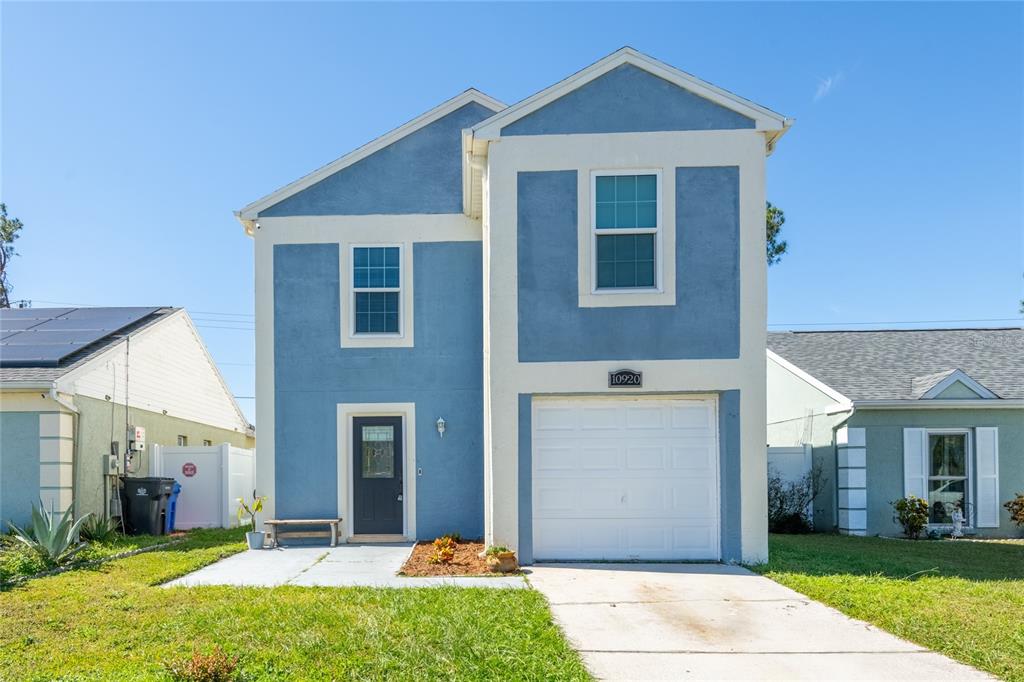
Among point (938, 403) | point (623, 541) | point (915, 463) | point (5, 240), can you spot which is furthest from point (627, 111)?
point (5, 240)

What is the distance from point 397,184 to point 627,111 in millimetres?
4409

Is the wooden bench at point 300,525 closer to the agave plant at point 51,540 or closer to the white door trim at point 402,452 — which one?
the white door trim at point 402,452

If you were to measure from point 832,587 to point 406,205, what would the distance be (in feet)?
28.0

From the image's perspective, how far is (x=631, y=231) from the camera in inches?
389

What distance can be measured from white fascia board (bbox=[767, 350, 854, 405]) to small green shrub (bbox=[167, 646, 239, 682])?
12.2m

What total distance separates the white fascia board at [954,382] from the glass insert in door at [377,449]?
9.98 m

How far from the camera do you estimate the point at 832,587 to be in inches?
314

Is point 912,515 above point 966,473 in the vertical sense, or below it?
below

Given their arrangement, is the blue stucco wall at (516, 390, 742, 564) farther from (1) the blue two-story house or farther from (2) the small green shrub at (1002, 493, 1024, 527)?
(2) the small green shrub at (1002, 493, 1024, 527)

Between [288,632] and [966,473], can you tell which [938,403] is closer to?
[966,473]

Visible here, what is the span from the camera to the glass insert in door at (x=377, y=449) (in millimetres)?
12359

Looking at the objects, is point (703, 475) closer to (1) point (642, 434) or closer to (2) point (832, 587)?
(1) point (642, 434)

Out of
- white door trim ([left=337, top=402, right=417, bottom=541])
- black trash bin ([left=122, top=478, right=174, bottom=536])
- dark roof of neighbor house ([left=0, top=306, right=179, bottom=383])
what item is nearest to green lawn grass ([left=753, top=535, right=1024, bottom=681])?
white door trim ([left=337, top=402, right=417, bottom=541])

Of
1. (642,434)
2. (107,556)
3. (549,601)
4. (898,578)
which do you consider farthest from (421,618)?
(107,556)
